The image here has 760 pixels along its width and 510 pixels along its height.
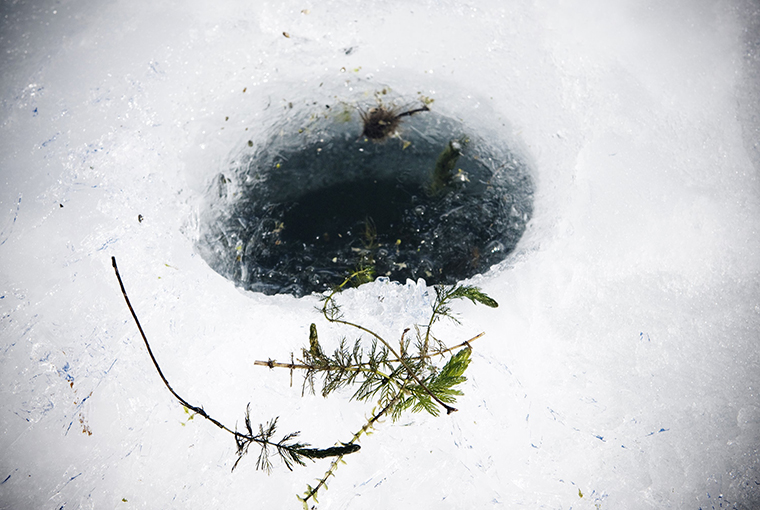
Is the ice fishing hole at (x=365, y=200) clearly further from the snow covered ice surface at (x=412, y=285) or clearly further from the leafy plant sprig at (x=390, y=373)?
the leafy plant sprig at (x=390, y=373)

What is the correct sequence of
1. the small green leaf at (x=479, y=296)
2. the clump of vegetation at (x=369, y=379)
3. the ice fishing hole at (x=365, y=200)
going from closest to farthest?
1. the clump of vegetation at (x=369, y=379)
2. the small green leaf at (x=479, y=296)
3. the ice fishing hole at (x=365, y=200)

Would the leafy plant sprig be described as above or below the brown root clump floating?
below

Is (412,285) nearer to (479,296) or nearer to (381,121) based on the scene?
(479,296)

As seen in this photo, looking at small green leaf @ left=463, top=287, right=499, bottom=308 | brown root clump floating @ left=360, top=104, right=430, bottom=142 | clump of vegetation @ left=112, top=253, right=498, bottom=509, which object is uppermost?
brown root clump floating @ left=360, top=104, right=430, bottom=142

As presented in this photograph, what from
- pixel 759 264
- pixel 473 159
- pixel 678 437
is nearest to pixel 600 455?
pixel 678 437

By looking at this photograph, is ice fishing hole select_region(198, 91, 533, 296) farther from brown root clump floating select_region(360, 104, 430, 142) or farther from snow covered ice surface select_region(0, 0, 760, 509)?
snow covered ice surface select_region(0, 0, 760, 509)

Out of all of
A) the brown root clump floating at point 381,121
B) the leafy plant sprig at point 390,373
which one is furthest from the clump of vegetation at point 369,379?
the brown root clump floating at point 381,121

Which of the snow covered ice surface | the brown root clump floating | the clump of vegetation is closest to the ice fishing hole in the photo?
the brown root clump floating

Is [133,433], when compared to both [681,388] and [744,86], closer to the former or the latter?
[681,388]
